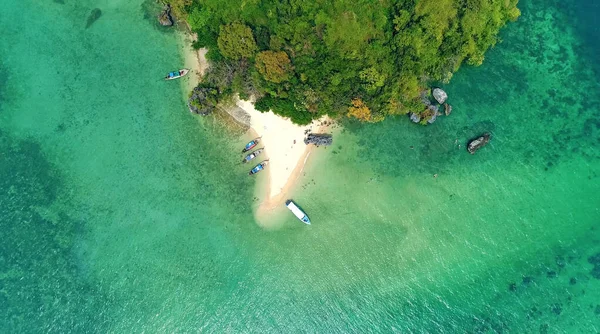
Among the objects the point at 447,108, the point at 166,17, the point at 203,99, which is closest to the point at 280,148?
the point at 203,99

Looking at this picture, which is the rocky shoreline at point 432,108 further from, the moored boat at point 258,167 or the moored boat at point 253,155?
the moored boat at point 253,155

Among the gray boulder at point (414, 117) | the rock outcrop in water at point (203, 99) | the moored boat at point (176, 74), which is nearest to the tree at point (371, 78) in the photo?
the gray boulder at point (414, 117)

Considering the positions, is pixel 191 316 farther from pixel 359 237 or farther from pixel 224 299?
pixel 359 237

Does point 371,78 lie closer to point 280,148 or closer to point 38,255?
point 280,148

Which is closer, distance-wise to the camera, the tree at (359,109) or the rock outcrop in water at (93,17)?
the tree at (359,109)

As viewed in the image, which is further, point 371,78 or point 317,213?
point 317,213

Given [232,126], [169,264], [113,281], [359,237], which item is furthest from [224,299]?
[232,126]
